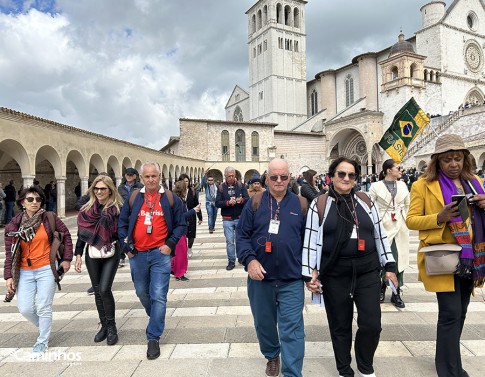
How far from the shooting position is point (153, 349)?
11.5 feet

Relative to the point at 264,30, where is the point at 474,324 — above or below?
below

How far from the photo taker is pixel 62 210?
17266 mm

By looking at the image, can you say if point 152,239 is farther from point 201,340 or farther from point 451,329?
point 451,329

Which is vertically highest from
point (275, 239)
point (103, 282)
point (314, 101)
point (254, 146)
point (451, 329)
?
point (314, 101)

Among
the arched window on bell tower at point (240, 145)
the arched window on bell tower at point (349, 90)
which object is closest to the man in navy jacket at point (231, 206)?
the arched window on bell tower at point (240, 145)

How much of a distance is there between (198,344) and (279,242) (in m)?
1.62

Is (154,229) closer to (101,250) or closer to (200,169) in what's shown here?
(101,250)

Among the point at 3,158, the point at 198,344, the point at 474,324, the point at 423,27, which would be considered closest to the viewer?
the point at 198,344

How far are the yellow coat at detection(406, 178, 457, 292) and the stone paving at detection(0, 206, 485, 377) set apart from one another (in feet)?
2.71

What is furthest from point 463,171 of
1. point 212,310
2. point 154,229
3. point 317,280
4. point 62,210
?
point 62,210

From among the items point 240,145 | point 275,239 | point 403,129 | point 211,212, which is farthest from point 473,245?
point 240,145

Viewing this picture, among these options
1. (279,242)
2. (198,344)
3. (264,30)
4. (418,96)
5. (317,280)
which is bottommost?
(198,344)

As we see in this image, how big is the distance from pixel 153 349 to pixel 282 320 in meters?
1.41

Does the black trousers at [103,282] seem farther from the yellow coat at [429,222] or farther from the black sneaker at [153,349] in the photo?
the yellow coat at [429,222]
